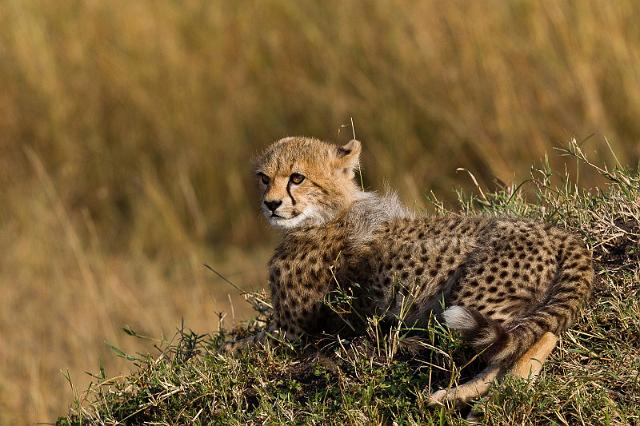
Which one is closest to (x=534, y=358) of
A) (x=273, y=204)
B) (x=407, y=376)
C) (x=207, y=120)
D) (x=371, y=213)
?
(x=407, y=376)

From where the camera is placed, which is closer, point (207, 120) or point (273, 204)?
point (273, 204)

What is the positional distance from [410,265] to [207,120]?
5432 millimetres

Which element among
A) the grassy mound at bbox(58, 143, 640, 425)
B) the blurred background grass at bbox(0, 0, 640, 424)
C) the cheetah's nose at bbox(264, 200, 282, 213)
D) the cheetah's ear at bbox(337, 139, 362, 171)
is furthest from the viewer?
the blurred background grass at bbox(0, 0, 640, 424)

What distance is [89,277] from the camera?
7.00 metres

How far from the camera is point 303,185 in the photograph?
398 centimetres

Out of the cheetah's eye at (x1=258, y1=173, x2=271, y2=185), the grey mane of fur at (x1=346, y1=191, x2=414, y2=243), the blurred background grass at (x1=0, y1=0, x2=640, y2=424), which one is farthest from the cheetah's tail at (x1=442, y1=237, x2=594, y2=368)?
the blurred background grass at (x1=0, y1=0, x2=640, y2=424)

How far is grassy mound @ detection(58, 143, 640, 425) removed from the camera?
10.0 feet

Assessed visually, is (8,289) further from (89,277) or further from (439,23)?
(439,23)

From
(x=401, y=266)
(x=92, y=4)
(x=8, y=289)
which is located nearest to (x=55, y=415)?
(x=8, y=289)

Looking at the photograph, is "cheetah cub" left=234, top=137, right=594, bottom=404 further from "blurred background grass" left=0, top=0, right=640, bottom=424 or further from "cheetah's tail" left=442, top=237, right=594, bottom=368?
"blurred background grass" left=0, top=0, right=640, bottom=424

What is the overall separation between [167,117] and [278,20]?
1.10 metres

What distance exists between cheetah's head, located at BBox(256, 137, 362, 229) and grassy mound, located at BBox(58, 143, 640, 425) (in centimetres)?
45

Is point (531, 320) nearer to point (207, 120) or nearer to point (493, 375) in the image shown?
point (493, 375)

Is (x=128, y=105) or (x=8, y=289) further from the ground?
(x=128, y=105)
